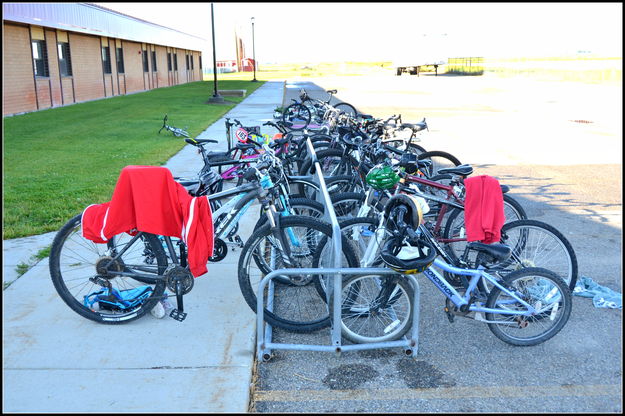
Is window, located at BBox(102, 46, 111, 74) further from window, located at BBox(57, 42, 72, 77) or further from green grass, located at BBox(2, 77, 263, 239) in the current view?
green grass, located at BBox(2, 77, 263, 239)

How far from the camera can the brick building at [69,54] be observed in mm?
17672

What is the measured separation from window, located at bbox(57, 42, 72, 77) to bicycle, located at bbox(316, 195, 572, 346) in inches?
847

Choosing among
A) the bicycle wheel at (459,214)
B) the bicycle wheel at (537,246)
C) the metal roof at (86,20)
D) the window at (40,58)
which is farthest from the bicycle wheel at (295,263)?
the window at (40,58)

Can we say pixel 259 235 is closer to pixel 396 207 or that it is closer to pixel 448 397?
pixel 396 207

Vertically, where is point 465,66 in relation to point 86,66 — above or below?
above

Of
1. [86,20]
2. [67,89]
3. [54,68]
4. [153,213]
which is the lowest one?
[153,213]

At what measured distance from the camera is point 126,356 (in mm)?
3643

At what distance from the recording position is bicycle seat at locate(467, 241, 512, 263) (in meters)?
3.77

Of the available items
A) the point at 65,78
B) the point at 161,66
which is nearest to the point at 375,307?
the point at 65,78

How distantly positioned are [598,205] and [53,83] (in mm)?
19990

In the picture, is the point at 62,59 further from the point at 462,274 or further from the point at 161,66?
the point at 462,274

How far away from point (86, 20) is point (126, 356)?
2220 centimetres

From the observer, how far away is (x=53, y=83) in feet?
68.6

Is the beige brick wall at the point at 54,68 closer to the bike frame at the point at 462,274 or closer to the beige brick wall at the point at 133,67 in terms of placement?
the beige brick wall at the point at 133,67
